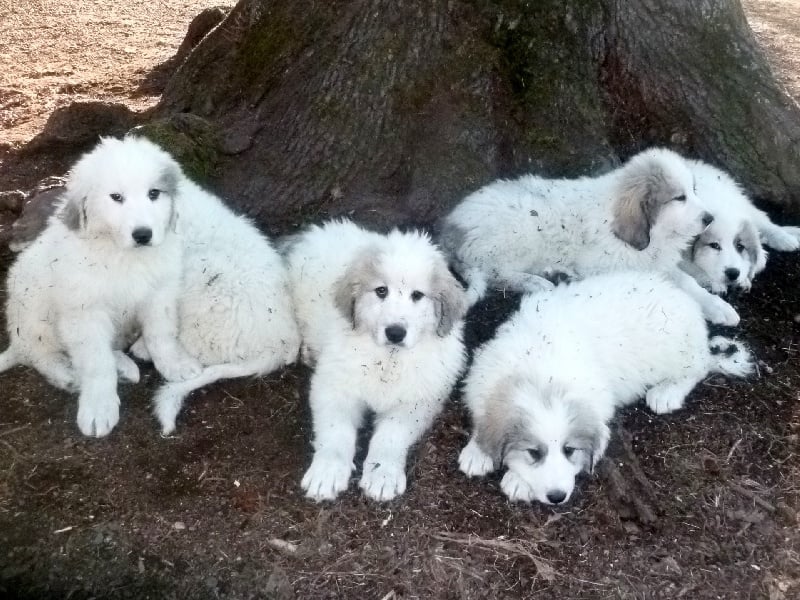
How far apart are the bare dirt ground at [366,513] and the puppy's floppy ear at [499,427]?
0.64ft

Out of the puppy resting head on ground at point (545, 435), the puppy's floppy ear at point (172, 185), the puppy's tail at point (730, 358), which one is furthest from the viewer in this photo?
the puppy's tail at point (730, 358)

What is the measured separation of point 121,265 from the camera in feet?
12.2

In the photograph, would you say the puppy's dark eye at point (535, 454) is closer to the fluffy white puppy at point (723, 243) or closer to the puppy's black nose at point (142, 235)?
the puppy's black nose at point (142, 235)

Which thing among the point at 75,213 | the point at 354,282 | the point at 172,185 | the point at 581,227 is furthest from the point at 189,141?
the point at 581,227

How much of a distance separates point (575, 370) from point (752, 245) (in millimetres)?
1940

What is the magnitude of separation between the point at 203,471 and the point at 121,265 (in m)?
1.08

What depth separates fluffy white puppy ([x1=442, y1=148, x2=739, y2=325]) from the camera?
4465 millimetres

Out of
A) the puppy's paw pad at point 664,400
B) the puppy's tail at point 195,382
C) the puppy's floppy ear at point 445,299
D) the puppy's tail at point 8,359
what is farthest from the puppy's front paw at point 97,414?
the puppy's paw pad at point 664,400

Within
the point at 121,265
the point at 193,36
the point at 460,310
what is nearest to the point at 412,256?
the point at 460,310

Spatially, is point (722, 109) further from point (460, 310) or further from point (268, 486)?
point (268, 486)

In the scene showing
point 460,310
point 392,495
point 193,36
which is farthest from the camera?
point 193,36

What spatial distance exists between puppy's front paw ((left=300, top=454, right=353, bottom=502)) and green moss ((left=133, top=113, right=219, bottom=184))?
222cm

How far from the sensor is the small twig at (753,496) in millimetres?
3363

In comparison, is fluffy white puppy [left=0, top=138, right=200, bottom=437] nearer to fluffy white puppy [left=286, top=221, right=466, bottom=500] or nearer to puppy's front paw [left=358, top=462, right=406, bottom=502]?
fluffy white puppy [left=286, top=221, right=466, bottom=500]
